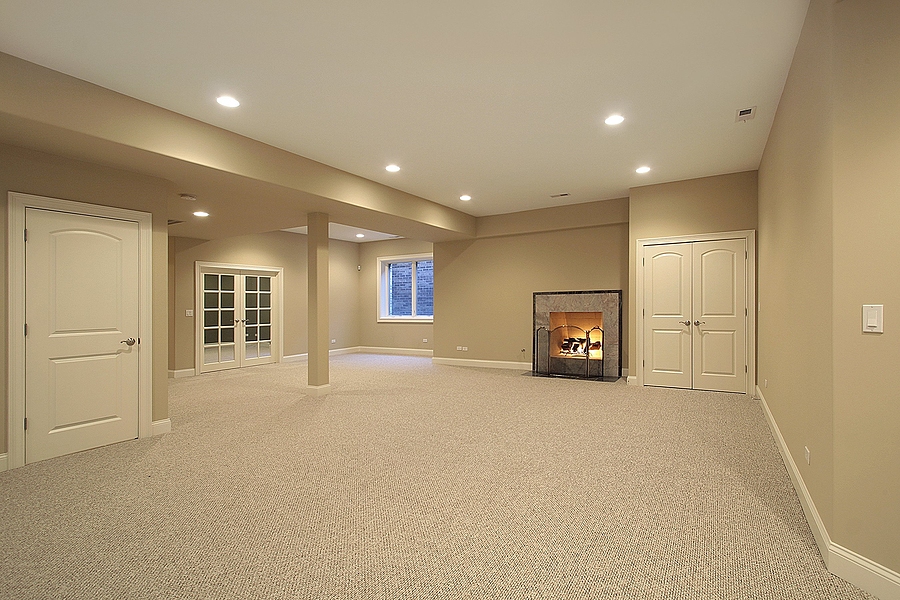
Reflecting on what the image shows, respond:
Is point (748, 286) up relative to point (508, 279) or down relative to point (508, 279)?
down

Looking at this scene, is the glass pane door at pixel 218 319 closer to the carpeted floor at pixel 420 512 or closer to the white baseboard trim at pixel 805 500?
the carpeted floor at pixel 420 512

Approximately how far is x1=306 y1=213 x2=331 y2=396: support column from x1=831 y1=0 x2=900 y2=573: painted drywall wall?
5188 millimetres

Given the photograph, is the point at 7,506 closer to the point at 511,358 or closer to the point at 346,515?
the point at 346,515

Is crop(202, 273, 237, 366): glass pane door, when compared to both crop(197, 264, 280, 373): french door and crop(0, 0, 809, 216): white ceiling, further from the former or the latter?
crop(0, 0, 809, 216): white ceiling

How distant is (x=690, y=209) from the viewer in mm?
6074

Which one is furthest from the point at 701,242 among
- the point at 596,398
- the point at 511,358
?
the point at 511,358

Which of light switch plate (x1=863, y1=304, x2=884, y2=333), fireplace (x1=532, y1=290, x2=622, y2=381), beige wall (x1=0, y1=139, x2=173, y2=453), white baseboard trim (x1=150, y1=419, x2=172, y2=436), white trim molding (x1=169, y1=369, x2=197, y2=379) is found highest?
beige wall (x1=0, y1=139, x2=173, y2=453)

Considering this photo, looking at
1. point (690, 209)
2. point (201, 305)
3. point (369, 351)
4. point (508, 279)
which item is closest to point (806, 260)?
point (690, 209)

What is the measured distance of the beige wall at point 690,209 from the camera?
18.9 feet

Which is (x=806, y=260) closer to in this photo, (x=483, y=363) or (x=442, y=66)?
(x=442, y=66)

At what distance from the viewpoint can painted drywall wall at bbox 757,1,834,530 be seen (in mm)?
2184

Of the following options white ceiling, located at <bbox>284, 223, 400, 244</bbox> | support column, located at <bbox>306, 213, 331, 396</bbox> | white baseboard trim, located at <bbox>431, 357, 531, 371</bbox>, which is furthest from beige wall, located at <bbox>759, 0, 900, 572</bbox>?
white ceiling, located at <bbox>284, 223, 400, 244</bbox>

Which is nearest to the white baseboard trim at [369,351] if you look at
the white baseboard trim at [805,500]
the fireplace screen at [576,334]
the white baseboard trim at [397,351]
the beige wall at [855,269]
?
the white baseboard trim at [397,351]

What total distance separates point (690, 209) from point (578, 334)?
2.64 metres
